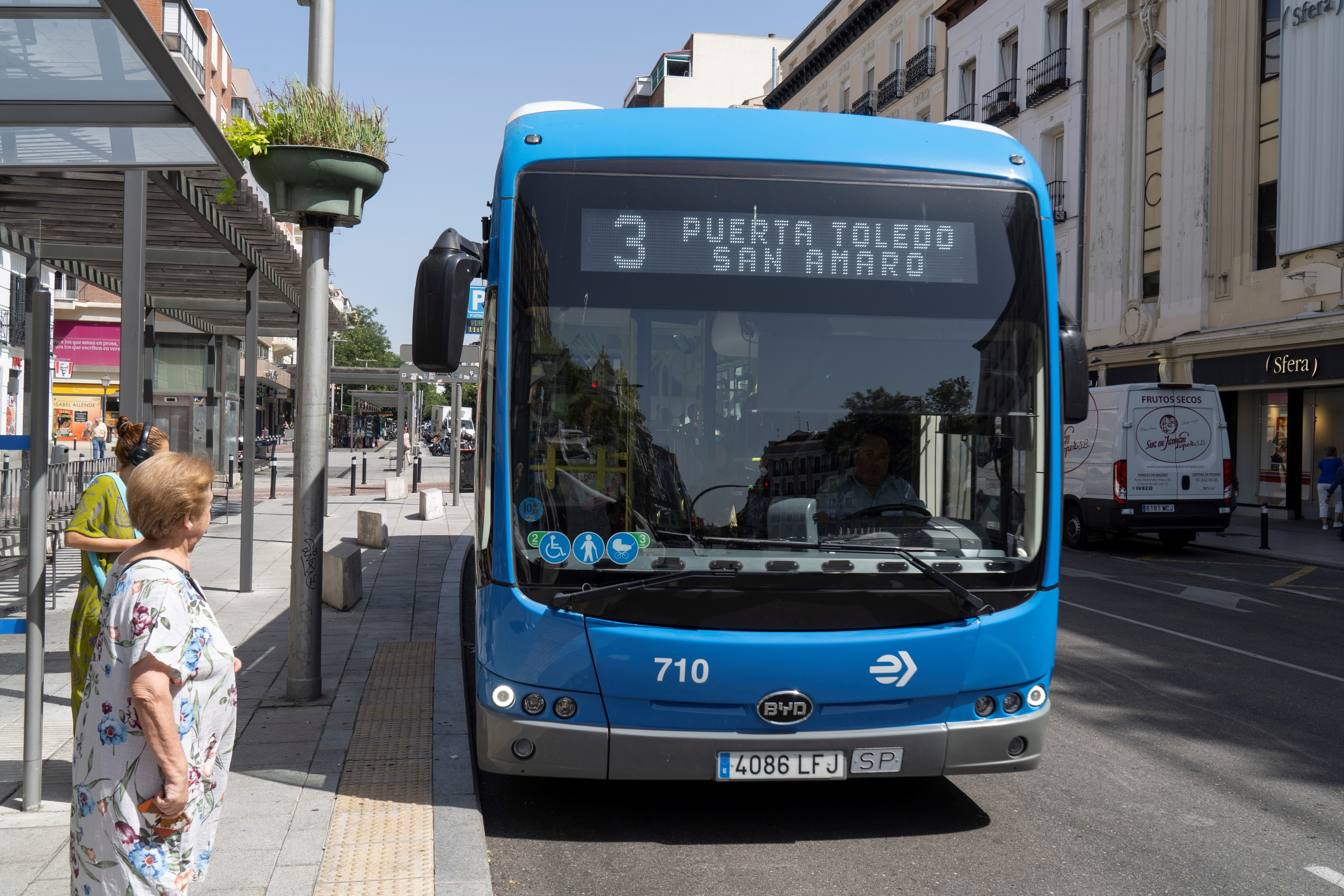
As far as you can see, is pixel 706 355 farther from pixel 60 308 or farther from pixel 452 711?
pixel 60 308

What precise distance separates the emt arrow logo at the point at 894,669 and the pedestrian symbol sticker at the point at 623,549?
3.32 feet

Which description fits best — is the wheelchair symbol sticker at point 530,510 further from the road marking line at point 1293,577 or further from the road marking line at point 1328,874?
the road marking line at point 1293,577

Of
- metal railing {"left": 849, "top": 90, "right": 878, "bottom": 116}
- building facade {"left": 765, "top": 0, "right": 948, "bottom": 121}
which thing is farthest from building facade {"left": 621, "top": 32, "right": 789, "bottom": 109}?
metal railing {"left": 849, "top": 90, "right": 878, "bottom": 116}

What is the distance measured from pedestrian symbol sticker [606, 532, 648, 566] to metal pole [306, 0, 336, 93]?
11.8 feet

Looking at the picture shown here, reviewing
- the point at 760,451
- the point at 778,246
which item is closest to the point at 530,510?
the point at 760,451

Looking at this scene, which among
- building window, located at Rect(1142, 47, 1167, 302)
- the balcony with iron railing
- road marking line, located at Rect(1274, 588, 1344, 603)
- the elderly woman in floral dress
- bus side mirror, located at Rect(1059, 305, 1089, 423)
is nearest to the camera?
the elderly woman in floral dress

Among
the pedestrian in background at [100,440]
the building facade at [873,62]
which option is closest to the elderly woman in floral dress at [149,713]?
the pedestrian in background at [100,440]

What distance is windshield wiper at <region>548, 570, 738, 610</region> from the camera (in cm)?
423

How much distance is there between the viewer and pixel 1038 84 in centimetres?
3006

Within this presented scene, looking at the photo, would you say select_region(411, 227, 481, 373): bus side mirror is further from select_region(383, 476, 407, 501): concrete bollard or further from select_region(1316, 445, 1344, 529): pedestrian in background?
select_region(1316, 445, 1344, 529): pedestrian in background

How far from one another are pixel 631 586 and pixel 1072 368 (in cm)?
217

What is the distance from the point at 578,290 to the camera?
14.7ft

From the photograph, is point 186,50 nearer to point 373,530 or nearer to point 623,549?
point 373,530

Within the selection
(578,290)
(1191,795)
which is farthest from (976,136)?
(1191,795)
